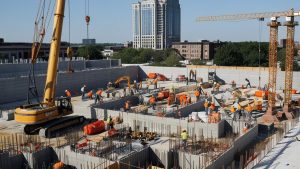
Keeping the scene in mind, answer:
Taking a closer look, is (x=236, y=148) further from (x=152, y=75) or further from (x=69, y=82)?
(x=152, y=75)

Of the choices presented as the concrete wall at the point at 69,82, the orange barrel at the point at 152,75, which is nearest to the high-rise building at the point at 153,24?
the orange barrel at the point at 152,75

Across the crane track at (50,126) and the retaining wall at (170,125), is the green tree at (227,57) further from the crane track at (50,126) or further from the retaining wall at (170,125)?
the crane track at (50,126)

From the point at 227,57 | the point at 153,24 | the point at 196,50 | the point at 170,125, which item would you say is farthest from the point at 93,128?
the point at 153,24

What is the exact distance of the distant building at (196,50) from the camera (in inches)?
4060

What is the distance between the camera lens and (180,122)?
57.8 ft

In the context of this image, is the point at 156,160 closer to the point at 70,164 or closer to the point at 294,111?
the point at 70,164

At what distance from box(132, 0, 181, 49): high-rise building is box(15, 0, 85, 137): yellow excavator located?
14999cm

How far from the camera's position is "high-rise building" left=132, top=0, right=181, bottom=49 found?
171m

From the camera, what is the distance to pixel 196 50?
106188 millimetres

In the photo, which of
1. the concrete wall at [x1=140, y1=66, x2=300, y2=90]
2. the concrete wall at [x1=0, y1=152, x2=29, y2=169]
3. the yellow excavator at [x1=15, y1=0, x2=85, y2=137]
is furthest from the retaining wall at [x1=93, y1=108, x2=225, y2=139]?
the concrete wall at [x1=140, y1=66, x2=300, y2=90]

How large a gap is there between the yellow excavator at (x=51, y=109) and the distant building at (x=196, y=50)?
87096 millimetres

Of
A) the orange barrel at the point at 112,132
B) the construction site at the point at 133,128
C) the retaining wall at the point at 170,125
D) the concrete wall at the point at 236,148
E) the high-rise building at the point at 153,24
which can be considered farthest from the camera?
the high-rise building at the point at 153,24

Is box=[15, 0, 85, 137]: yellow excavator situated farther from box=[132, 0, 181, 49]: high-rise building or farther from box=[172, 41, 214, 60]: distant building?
box=[132, 0, 181, 49]: high-rise building

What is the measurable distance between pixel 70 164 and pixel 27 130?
521cm
